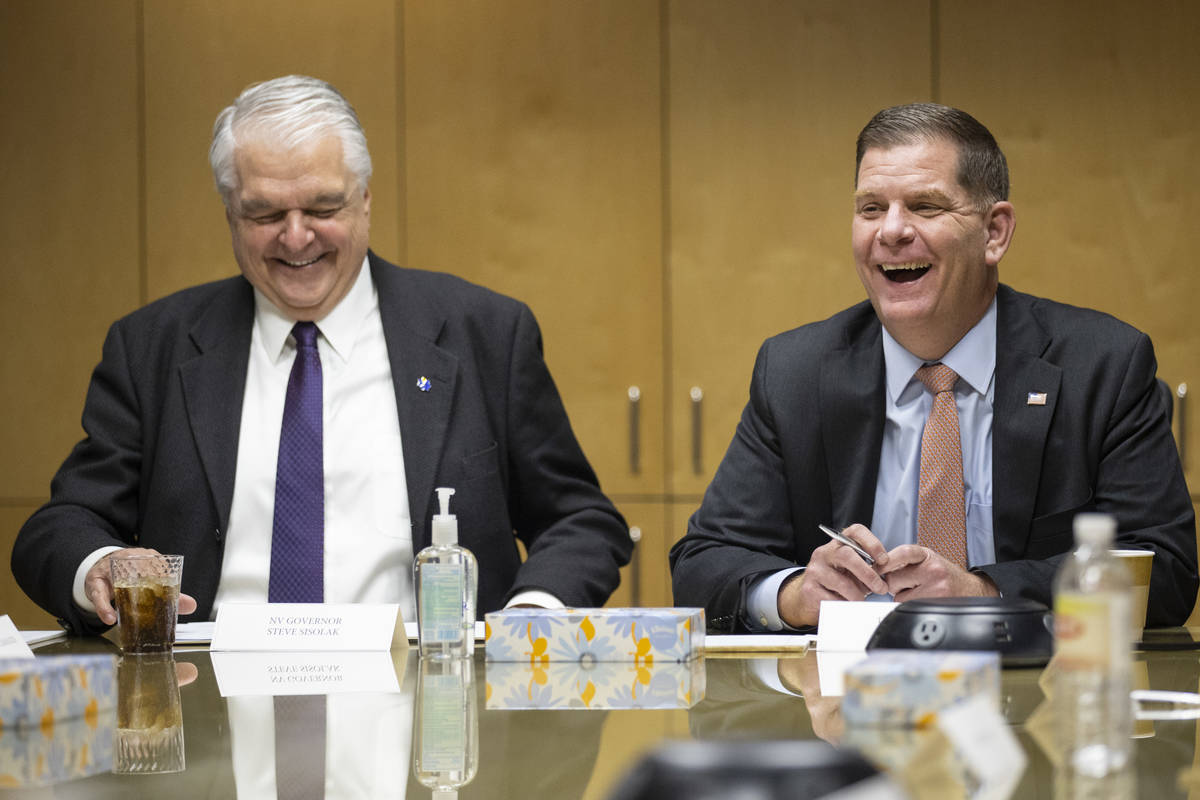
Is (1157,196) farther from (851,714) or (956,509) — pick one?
(851,714)

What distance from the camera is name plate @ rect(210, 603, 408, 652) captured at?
1.80 m

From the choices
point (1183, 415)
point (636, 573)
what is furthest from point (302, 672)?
point (1183, 415)

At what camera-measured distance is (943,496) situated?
2.26 meters

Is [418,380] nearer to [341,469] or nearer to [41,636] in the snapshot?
[341,469]

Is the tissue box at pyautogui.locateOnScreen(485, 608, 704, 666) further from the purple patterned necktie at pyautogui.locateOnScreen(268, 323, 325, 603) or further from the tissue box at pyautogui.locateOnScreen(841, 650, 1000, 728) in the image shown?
the purple patterned necktie at pyautogui.locateOnScreen(268, 323, 325, 603)

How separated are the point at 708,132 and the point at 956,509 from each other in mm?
2314

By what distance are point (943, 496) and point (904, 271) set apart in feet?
1.39

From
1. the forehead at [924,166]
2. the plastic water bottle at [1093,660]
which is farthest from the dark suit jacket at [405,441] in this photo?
the plastic water bottle at [1093,660]

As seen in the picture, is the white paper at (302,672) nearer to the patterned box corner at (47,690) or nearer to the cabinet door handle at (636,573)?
the patterned box corner at (47,690)

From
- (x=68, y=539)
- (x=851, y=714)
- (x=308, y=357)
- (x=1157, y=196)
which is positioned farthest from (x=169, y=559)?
(x=1157, y=196)

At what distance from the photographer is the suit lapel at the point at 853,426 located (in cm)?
233

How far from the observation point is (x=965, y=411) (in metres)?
2.35

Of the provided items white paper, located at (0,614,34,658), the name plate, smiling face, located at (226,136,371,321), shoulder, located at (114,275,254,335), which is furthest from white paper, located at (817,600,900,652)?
shoulder, located at (114,275,254,335)

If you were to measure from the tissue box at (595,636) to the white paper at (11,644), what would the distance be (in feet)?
2.02
